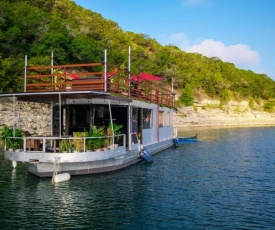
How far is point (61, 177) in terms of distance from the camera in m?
16.5

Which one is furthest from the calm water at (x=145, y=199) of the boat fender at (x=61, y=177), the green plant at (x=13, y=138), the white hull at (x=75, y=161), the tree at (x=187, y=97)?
the tree at (x=187, y=97)

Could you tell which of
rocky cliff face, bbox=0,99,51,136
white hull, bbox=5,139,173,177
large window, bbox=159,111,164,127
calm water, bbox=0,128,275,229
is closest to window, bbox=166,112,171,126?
large window, bbox=159,111,164,127

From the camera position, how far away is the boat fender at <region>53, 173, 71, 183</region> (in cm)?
1633

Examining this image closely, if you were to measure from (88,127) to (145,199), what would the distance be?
8.15 metres

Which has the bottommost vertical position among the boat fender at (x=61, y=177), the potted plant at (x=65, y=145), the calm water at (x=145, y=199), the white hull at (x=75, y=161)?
the calm water at (x=145, y=199)

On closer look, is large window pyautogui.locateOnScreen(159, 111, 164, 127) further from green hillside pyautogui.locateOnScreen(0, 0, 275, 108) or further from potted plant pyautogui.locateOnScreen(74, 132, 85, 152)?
potted plant pyautogui.locateOnScreen(74, 132, 85, 152)

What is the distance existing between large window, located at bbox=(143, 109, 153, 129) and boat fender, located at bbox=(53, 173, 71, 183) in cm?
1003

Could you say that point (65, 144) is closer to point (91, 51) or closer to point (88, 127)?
point (88, 127)

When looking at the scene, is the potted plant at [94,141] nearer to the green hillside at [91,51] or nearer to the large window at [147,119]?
the large window at [147,119]

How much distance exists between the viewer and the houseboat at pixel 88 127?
1692cm

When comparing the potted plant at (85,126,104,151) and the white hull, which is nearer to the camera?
the white hull

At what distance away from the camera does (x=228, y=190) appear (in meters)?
15.5

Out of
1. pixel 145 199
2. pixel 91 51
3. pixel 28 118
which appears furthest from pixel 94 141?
pixel 91 51

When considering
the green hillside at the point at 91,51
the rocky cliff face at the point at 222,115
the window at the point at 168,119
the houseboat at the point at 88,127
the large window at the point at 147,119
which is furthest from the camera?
the rocky cliff face at the point at 222,115
